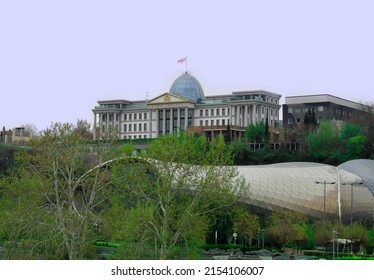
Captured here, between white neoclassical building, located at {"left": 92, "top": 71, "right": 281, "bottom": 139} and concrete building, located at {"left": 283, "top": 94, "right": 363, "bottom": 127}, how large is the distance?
4097 millimetres

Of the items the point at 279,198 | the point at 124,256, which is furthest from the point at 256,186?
the point at 124,256

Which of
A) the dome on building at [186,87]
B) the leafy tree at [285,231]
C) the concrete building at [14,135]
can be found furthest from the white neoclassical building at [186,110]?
the leafy tree at [285,231]

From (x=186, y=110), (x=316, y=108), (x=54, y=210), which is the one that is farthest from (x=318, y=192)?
(x=186, y=110)

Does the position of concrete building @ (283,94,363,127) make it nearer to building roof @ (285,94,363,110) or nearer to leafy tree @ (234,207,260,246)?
building roof @ (285,94,363,110)

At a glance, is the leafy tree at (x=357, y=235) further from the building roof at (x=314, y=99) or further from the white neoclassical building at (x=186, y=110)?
the white neoclassical building at (x=186, y=110)

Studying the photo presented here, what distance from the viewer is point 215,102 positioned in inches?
5261

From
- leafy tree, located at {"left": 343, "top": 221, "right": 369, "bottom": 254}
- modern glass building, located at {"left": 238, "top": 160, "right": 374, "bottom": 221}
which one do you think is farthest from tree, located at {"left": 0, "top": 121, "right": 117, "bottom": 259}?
modern glass building, located at {"left": 238, "top": 160, "right": 374, "bottom": 221}

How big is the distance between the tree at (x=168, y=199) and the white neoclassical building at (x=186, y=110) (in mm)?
87102

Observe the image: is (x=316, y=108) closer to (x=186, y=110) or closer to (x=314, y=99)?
(x=314, y=99)

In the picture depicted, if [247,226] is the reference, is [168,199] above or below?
above

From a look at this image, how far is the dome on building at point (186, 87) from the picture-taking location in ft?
449

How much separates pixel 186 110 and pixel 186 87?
6.20 meters

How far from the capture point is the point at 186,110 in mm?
132750
